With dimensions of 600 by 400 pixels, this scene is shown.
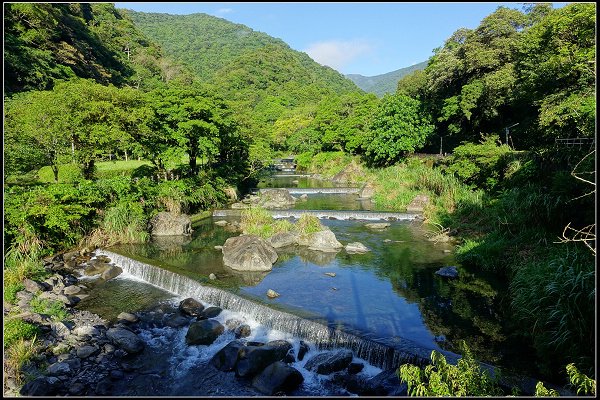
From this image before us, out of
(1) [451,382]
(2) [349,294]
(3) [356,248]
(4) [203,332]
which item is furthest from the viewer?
(3) [356,248]

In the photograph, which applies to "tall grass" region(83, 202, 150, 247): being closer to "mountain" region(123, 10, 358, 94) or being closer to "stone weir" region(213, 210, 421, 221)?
"stone weir" region(213, 210, 421, 221)

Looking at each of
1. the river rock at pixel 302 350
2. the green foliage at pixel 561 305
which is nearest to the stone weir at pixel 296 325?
the river rock at pixel 302 350

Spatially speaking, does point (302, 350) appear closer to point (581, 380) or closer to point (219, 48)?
point (581, 380)

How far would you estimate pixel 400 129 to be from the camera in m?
35.7

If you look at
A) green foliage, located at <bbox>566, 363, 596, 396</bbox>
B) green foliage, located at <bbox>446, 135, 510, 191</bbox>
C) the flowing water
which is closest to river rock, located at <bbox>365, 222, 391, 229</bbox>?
the flowing water

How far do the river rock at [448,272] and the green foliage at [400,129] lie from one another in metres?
23.0

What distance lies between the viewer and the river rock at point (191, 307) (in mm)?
11484

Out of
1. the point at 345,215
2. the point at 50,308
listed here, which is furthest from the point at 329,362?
the point at 345,215

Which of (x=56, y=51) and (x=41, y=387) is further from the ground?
(x=56, y=51)

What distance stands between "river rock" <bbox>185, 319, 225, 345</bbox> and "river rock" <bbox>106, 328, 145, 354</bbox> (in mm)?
1180

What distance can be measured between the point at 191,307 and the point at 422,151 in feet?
124

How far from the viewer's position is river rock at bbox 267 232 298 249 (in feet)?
57.9

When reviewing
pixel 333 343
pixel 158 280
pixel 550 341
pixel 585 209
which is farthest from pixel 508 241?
pixel 158 280

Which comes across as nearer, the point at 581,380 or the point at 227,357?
the point at 581,380
